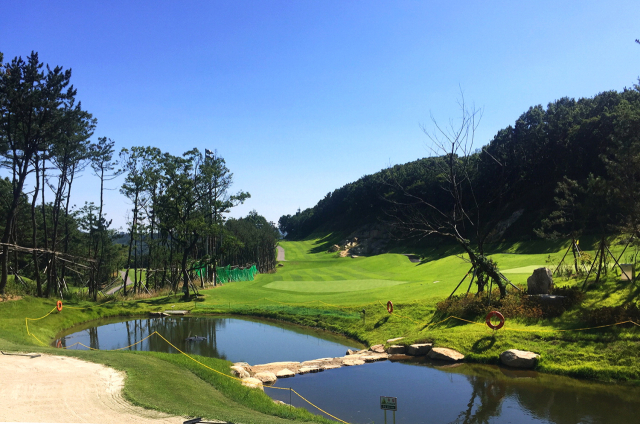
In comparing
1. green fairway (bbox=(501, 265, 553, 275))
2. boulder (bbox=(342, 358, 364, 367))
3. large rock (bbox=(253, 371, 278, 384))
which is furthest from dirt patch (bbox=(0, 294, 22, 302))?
green fairway (bbox=(501, 265, 553, 275))

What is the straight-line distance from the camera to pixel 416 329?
1864cm

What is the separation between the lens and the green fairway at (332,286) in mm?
31927

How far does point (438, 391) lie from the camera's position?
12352 mm

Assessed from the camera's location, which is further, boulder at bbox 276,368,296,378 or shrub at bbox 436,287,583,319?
shrub at bbox 436,287,583,319

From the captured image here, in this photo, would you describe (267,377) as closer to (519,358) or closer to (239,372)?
(239,372)

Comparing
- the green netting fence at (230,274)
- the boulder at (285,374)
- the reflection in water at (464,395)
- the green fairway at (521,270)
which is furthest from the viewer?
the green netting fence at (230,274)

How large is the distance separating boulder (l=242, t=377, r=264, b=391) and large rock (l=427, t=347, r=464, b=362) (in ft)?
21.9

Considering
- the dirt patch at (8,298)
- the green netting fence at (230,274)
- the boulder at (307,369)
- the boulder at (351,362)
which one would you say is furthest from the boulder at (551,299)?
the green netting fence at (230,274)

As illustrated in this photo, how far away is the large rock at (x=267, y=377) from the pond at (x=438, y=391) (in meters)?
0.20

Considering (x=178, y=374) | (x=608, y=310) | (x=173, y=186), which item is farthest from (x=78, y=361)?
(x=173, y=186)

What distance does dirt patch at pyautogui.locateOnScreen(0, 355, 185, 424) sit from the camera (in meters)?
7.60

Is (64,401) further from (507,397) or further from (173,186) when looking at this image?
(173,186)

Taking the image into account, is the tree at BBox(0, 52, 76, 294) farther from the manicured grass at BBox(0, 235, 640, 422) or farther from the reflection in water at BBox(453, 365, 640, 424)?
the reflection in water at BBox(453, 365, 640, 424)

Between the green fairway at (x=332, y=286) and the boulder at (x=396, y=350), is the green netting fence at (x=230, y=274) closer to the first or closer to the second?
the green fairway at (x=332, y=286)
